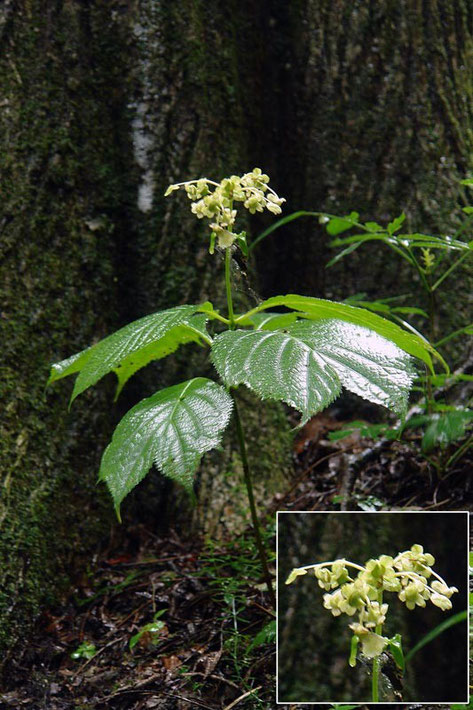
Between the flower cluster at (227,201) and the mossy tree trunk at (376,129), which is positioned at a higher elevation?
the mossy tree trunk at (376,129)

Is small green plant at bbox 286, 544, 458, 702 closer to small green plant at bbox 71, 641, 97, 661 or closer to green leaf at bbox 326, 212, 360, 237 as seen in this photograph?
small green plant at bbox 71, 641, 97, 661

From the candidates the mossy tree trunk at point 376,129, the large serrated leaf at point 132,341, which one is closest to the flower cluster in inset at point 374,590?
the large serrated leaf at point 132,341

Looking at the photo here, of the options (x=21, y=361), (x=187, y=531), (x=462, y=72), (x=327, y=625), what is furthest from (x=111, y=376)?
(x=462, y=72)

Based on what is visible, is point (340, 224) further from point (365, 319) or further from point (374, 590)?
point (374, 590)

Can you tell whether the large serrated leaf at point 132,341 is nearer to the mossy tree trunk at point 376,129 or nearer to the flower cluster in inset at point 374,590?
the flower cluster in inset at point 374,590

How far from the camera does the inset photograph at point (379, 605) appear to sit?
1127 mm

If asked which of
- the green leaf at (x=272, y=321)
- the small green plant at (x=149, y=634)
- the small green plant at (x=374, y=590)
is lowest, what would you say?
the small green plant at (x=149, y=634)

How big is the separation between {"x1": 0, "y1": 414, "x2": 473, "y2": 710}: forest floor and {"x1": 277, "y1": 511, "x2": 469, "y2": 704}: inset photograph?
160mm

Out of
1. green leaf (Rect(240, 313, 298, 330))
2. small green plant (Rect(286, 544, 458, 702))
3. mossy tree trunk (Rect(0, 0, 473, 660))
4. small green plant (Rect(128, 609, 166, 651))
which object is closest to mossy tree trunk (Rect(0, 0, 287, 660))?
mossy tree trunk (Rect(0, 0, 473, 660))

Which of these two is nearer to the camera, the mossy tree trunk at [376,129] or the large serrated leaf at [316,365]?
the large serrated leaf at [316,365]

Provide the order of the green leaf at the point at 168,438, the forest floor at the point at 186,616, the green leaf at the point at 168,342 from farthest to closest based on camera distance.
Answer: the forest floor at the point at 186,616, the green leaf at the point at 168,342, the green leaf at the point at 168,438

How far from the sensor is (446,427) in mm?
1678

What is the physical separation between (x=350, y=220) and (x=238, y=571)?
3.49ft

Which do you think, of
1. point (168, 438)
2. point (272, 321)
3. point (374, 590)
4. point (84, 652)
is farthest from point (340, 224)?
point (84, 652)
